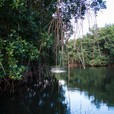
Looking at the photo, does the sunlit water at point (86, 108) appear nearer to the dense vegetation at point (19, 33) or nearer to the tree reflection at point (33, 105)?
the tree reflection at point (33, 105)

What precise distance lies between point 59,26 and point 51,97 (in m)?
9.05

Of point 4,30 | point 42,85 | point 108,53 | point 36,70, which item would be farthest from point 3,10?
point 108,53

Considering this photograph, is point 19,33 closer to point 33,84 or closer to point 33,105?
point 33,105

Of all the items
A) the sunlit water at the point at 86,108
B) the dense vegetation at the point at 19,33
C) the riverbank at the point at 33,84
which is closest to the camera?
the dense vegetation at the point at 19,33

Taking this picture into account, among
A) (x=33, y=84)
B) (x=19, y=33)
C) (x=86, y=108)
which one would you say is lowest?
(x=86, y=108)

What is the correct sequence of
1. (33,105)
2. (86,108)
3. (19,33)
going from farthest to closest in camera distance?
(33,105), (86,108), (19,33)

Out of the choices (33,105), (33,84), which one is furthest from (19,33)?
(33,84)

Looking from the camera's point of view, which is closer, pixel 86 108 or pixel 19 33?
pixel 19 33

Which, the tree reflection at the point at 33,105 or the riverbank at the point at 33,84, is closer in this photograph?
the tree reflection at the point at 33,105

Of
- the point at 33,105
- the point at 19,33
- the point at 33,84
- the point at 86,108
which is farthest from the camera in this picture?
the point at 33,84

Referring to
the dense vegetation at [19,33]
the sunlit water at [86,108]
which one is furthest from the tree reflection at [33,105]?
the dense vegetation at [19,33]

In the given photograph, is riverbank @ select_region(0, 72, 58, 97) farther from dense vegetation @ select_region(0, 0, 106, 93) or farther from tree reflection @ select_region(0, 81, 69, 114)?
dense vegetation @ select_region(0, 0, 106, 93)

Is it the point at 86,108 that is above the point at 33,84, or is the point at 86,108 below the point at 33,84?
below

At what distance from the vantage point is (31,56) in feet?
19.0
